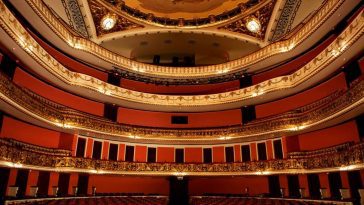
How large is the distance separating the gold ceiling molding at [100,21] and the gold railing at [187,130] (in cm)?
742

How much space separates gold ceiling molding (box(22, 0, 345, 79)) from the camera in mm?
14477

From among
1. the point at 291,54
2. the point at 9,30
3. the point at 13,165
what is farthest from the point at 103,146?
the point at 291,54

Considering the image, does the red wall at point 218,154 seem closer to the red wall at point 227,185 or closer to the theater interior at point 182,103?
the theater interior at point 182,103

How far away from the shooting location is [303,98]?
18391 mm

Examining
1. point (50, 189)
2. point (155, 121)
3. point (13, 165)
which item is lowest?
point (50, 189)

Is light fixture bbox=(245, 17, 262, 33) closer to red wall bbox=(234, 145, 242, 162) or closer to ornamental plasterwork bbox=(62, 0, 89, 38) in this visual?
red wall bbox=(234, 145, 242, 162)

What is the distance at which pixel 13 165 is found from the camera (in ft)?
37.7

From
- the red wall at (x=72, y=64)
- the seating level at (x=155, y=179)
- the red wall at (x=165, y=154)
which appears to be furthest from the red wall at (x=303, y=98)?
the red wall at (x=72, y=64)

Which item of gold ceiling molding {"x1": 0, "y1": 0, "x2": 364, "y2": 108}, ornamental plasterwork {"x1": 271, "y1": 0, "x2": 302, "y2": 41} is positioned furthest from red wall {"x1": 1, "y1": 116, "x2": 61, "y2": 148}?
ornamental plasterwork {"x1": 271, "y1": 0, "x2": 302, "y2": 41}

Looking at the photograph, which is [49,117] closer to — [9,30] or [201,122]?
[9,30]

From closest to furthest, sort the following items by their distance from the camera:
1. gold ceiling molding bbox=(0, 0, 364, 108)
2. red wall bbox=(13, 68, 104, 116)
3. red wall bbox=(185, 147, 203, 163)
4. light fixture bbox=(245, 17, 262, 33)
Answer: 1. gold ceiling molding bbox=(0, 0, 364, 108)
2. red wall bbox=(13, 68, 104, 116)
3. red wall bbox=(185, 147, 203, 163)
4. light fixture bbox=(245, 17, 262, 33)

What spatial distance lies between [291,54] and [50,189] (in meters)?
18.4

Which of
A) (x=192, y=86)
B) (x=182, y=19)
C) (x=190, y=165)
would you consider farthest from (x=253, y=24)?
(x=190, y=165)

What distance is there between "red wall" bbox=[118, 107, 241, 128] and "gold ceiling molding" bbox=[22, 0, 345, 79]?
3.37 metres
